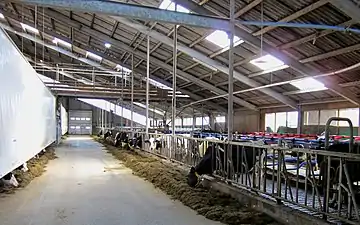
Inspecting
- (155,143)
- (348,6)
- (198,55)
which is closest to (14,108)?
(348,6)

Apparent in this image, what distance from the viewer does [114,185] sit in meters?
7.18

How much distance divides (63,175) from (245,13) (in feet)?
20.0

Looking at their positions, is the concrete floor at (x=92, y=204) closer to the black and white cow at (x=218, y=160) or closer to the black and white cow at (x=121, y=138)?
the black and white cow at (x=218, y=160)

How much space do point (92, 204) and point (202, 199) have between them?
1.70m

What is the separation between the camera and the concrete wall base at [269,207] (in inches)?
154

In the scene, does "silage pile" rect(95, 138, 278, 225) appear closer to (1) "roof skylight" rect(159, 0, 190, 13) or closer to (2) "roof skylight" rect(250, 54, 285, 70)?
(1) "roof skylight" rect(159, 0, 190, 13)

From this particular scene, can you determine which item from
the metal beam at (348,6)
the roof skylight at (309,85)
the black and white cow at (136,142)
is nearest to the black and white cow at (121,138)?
the black and white cow at (136,142)

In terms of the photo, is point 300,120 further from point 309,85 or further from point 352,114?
point 352,114

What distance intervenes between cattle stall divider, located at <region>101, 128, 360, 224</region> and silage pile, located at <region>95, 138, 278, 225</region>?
1.03 feet

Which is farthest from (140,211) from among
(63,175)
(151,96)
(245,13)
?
(151,96)

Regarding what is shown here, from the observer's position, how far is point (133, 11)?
17.9ft

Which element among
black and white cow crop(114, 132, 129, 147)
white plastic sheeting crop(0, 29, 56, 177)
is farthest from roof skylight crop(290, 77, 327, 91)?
white plastic sheeting crop(0, 29, 56, 177)

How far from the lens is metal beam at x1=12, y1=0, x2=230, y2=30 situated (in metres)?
5.00

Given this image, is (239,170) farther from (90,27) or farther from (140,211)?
(90,27)
